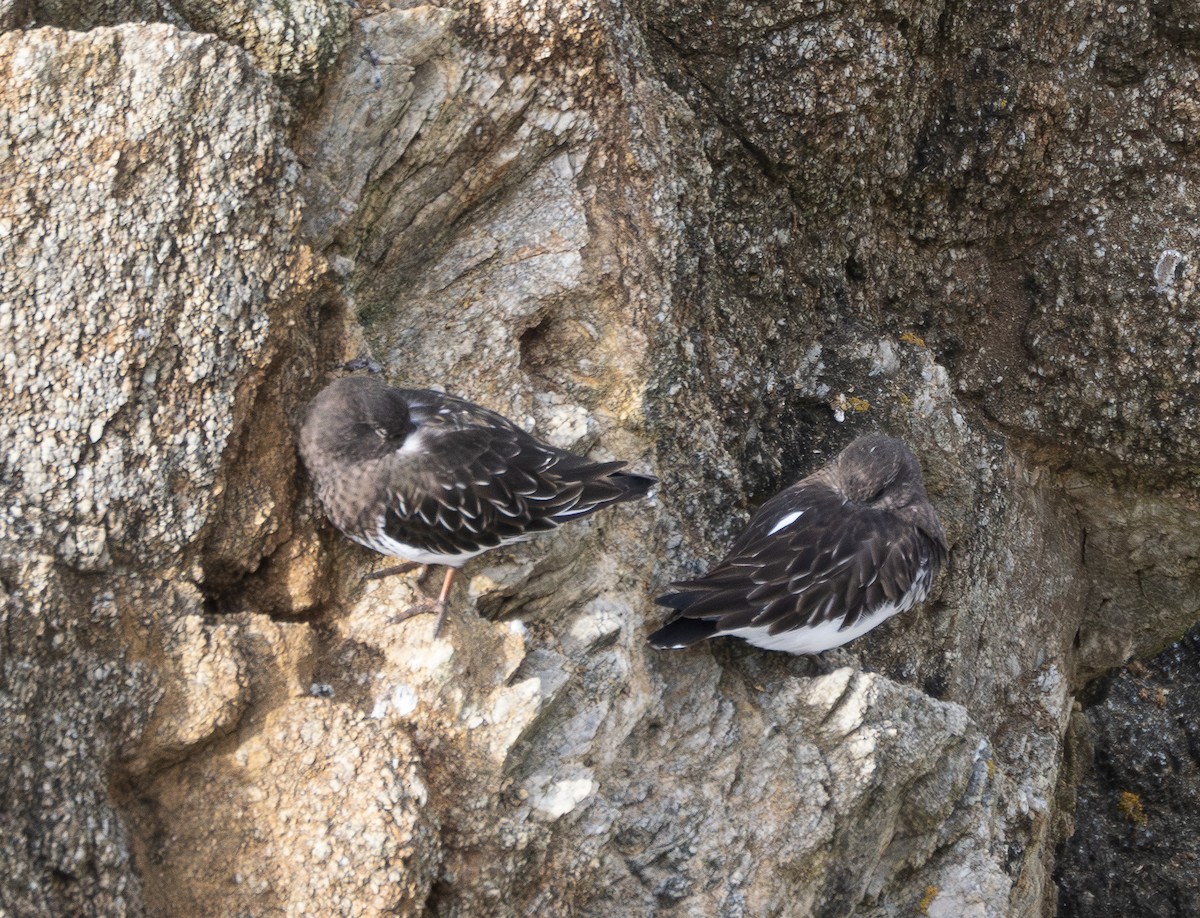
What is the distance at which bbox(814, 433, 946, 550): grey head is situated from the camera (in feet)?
17.7

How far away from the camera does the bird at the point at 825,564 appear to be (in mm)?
4652

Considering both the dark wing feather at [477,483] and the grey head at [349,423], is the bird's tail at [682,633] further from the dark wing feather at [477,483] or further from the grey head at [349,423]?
the grey head at [349,423]

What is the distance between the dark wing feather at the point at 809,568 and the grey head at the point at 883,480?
0.07 metres

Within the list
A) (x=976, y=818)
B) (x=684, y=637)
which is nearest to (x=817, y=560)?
(x=684, y=637)

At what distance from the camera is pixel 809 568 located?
4945 mm

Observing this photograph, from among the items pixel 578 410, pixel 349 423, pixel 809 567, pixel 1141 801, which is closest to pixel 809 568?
pixel 809 567

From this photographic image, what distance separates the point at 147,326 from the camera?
3744 millimetres

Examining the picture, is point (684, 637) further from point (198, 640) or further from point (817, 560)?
point (198, 640)

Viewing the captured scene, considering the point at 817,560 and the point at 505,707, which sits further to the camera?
the point at 817,560

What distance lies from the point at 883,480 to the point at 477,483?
6.68 ft

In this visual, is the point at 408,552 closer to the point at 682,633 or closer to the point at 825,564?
the point at 682,633

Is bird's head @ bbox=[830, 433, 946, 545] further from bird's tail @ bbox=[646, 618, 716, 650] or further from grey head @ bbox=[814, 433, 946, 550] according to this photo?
bird's tail @ bbox=[646, 618, 716, 650]

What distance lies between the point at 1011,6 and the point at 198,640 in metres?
4.87

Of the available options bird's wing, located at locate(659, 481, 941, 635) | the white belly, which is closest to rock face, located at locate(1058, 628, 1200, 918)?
bird's wing, located at locate(659, 481, 941, 635)
